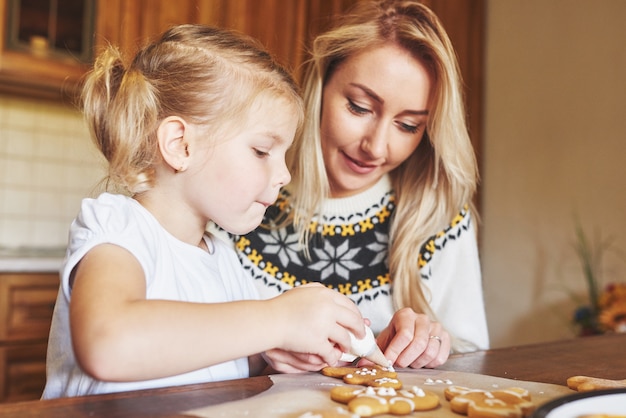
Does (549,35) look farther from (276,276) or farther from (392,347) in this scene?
(392,347)

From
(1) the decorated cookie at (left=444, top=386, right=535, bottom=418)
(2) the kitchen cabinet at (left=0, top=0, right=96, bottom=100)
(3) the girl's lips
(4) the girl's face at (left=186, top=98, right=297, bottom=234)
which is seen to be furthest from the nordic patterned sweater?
(2) the kitchen cabinet at (left=0, top=0, right=96, bottom=100)

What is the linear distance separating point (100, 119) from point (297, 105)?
29 centimetres

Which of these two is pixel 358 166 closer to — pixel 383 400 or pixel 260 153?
pixel 260 153

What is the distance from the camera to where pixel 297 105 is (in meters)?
0.99

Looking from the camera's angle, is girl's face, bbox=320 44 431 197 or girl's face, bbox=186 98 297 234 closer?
girl's face, bbox=186 98 297 234

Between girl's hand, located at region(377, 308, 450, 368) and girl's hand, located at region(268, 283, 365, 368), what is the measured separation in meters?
0.16

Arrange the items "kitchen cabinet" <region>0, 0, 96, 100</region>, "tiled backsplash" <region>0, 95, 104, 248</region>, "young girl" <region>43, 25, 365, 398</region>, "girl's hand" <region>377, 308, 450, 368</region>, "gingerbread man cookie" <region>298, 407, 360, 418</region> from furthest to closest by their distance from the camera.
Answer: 1. "tiled backsplash" <region>0, 95, 104, 248</region>
2. "kitchen cabinet" <region>0, 0, 96, 100</region>
3. "girl's hand" <region>377, 308, 450, 368</region>
4. "young girl" <region>43, 25, 365, 398</region>
5. "gingerbread man cookie" <region>298, 407, 360, 418</region>

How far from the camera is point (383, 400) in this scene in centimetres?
61

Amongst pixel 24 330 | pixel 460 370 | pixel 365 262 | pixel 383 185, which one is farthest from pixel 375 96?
pixel 24 330

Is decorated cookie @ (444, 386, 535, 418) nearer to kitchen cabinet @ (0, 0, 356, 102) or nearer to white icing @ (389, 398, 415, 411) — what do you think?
white icing @ (389, 398, 415, 411)

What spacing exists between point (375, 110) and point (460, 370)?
644 millimetres

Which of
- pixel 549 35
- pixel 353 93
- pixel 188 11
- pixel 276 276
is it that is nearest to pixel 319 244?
pixel 276 276

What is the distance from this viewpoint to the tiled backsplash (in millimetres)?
2701

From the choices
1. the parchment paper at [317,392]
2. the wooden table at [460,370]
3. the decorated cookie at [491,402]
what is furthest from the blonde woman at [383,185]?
the decorated cookie at [491,402]
